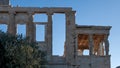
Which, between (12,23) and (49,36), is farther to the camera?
(12,23)

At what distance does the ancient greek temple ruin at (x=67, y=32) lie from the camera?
150 feet

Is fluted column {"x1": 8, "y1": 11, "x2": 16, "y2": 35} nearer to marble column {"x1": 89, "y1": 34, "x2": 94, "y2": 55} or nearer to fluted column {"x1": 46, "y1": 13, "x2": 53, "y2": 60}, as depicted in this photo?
fluted column {"x1": 46, "y1": 13, "x2": 53, "y2": 60}

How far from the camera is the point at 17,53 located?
34469mm

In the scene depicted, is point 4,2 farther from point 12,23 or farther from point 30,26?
point 30,26

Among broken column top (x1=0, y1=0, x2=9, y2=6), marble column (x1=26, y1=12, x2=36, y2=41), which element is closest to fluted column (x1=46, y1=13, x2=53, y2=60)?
marble column (x1=26, y1=12, x2=36, y2=41)

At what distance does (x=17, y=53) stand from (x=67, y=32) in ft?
41.8

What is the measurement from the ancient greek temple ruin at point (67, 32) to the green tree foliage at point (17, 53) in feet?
29.6

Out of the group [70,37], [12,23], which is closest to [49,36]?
[70,37]

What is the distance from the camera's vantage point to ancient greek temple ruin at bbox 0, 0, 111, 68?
150ft

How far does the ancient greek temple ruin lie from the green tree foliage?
29.6 ft

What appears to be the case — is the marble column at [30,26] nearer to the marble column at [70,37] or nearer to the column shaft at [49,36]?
the column shaft at [49,36]

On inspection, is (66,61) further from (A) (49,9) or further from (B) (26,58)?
(B) (26,58)

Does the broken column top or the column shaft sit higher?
the broken column top

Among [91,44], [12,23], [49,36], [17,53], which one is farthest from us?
[91,44]
